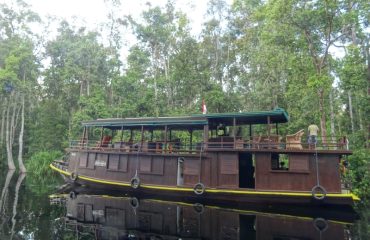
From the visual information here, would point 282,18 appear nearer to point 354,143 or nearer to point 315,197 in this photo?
point 354,143

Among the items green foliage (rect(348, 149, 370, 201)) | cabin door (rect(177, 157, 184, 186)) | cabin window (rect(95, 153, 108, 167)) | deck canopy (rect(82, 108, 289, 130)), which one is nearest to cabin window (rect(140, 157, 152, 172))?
cabin door (rect(177, 157, 184, 186))

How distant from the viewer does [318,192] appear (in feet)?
37.9

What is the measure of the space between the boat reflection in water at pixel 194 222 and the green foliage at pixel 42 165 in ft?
43.9

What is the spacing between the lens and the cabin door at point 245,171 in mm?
13962

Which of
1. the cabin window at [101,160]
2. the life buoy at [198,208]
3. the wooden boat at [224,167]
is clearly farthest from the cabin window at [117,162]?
the life buoy at [198,208]

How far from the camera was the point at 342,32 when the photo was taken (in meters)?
17.2

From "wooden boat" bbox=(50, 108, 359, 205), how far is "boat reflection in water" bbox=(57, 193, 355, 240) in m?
0.93

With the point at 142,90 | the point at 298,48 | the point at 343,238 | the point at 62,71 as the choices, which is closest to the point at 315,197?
the point at 343,238

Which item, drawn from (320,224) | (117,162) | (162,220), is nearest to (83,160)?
(117,162)

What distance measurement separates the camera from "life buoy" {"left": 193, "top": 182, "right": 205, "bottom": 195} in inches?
514

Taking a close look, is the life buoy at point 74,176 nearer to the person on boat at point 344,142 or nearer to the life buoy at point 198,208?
the life buoy at point 198,208

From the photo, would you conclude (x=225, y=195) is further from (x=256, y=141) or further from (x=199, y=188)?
(x=256, y=141)

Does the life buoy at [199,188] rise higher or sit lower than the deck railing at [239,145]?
lower

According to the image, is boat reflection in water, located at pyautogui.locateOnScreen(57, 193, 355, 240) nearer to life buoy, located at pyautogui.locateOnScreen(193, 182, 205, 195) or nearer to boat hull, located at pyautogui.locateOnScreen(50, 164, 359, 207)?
boat hull, located at pyautogui.locateOnScreen(50, 164, 359, 207)
